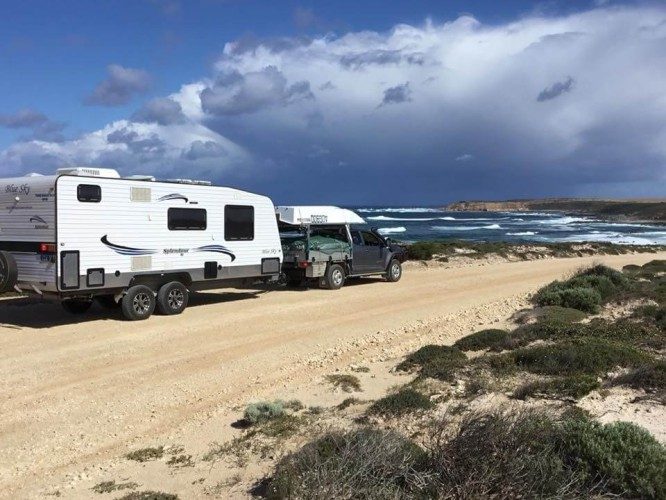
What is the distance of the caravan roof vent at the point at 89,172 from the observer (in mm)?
12727

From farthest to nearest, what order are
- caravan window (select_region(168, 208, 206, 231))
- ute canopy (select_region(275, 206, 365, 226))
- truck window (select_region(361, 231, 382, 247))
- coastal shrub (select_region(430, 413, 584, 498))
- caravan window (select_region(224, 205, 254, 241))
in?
truck window (select_region(361, 231, 382, 247)) < ute canopy (select_region(275, 206, 365, 226)) < caravan window (select_region(224, 205, 254, 241)) < caravan window (select_region(168, 208, 206, 231)) < coastal shrub (select_region(430, 413, 584, 498))

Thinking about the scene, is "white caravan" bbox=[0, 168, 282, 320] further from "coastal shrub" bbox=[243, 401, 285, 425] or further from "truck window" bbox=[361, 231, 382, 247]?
"coastal shrub" bbox=[243, 401, 285, 425]

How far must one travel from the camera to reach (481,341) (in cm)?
1067

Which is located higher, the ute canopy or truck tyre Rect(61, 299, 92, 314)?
the ute canopy

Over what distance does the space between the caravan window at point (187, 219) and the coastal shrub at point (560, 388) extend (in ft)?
30.3

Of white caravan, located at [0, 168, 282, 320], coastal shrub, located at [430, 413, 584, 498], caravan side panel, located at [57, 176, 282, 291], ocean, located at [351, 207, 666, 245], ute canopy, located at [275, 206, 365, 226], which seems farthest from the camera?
ocean, located at [351, 207, 666, 245]

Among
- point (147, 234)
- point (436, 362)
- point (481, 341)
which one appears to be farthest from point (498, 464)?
point (147, 234)

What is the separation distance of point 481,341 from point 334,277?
883 cm

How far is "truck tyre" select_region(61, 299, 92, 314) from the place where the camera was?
45.8 feet

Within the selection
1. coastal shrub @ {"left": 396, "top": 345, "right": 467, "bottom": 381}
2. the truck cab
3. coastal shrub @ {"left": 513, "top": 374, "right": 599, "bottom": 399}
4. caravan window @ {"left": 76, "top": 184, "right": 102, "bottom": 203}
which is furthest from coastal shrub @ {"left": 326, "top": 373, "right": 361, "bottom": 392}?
the truck cab

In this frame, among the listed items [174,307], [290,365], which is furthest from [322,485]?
[174,307]

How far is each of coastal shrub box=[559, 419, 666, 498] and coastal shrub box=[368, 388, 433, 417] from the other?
6.75 ft

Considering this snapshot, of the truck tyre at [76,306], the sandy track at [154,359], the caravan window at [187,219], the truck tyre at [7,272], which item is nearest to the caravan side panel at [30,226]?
the truck tyre at [7,272]

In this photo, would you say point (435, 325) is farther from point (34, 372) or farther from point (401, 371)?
point (34, 372)
